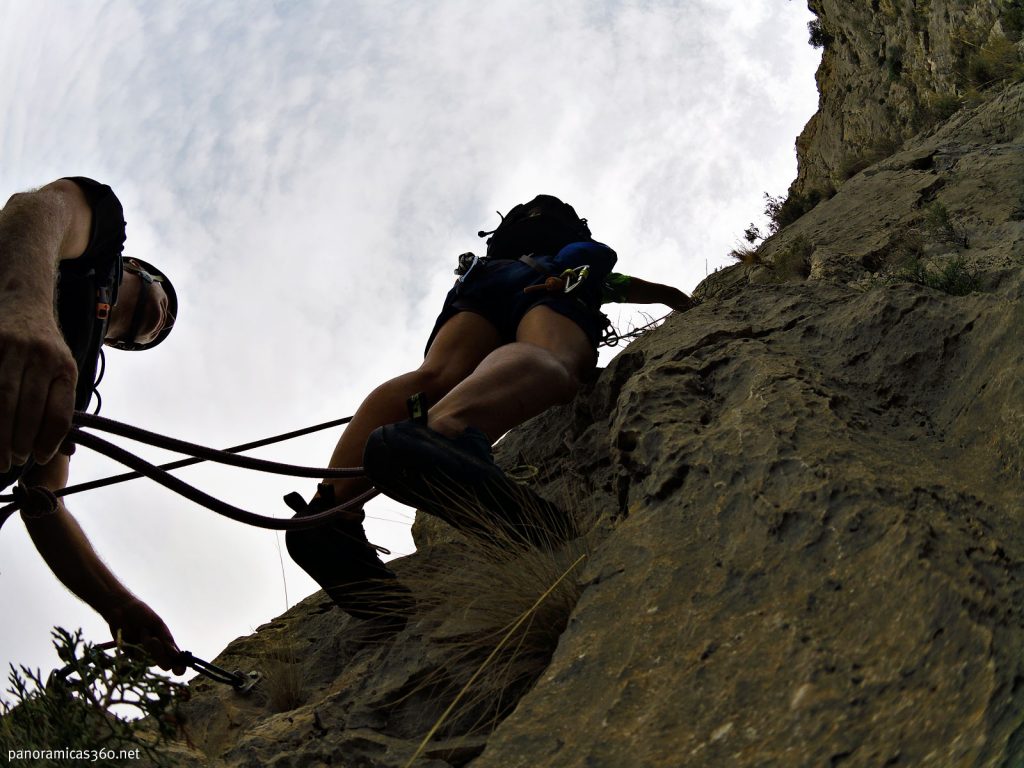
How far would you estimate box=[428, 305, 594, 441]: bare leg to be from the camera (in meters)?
2.62

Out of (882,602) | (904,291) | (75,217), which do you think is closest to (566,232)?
(904,291)

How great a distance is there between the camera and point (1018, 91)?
475 centimetres

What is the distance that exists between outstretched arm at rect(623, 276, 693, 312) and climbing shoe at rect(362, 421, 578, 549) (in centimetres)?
178

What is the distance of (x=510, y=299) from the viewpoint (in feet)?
11.5

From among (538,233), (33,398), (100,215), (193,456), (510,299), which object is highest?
(100,215)

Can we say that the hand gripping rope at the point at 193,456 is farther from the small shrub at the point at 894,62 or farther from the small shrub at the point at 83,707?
the small shrub at the point at 894,62

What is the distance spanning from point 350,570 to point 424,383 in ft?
2.79

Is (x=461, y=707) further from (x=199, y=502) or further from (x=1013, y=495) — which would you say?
(x=1013, y=495)

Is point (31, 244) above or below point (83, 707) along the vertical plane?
above

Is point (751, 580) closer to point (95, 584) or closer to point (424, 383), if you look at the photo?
point (424, 383)

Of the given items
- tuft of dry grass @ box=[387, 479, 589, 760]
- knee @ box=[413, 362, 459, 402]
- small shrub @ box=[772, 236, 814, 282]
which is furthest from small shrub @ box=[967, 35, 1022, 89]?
tuft of dry grass @ box=[387, 479, 589, 760]

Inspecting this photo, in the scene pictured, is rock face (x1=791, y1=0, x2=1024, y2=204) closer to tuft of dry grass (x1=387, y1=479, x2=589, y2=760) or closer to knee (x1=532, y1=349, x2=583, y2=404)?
knee (x1=532, y1=349, x2=583, y2=404)

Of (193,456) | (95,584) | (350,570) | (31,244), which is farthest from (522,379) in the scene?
(95,584)

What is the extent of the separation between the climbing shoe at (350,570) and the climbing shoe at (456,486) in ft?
1.21
